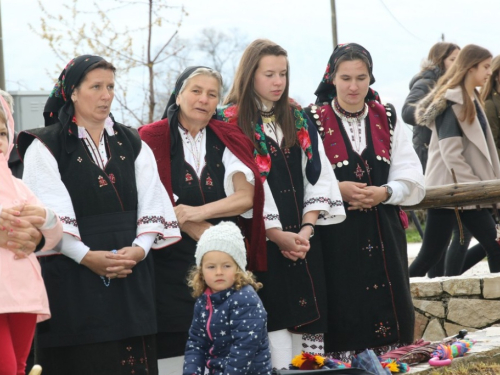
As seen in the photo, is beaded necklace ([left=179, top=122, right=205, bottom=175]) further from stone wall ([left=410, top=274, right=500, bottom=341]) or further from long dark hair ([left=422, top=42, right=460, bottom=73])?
long dark hair ([left=422, top=42, right=460, bottom=73])

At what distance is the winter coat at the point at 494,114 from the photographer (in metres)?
Answer: 7.76

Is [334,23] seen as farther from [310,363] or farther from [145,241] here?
[145,241]

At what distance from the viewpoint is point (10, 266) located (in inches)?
156

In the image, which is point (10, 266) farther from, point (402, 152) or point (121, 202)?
point (402, 152)

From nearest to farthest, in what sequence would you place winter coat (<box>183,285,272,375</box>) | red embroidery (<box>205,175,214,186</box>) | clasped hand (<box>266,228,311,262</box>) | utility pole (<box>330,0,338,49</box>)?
winter coat (<box>183,285,272,375</box>) → red embroidery (<box>205,175,214,186</box>) → clasped hand (<box>266,228,311,262</box>) → utility pole (<box>330,0,338,49</box>)

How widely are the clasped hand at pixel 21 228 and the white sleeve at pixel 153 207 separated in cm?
58

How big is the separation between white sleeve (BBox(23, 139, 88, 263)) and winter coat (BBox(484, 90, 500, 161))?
446 centimetres

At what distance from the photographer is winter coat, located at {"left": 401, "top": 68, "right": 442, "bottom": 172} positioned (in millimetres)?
7779

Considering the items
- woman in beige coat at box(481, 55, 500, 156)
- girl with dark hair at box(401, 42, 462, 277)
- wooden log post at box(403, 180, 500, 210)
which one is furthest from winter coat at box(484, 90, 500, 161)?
wooden log post at box(403, 180, 500, 210)

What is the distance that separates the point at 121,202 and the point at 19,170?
2.32 feet

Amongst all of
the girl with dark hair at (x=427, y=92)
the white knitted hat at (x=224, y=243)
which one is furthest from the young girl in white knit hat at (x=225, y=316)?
the girl with dark hair at (x=427, y=92)

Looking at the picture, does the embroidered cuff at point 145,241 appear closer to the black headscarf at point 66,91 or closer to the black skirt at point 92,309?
the black skirt at point 92,309

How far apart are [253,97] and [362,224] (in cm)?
96

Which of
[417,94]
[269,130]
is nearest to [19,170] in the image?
[269,130]
